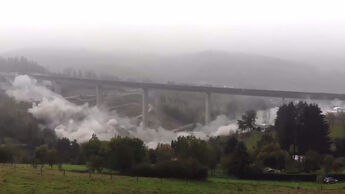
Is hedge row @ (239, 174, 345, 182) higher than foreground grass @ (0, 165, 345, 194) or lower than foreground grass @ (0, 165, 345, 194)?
higher

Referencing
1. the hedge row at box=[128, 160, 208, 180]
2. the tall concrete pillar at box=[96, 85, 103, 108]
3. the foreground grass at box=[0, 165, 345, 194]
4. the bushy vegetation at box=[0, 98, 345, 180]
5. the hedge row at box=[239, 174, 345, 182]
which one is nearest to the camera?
the foreground grass at box=[0, 165, 345, 194]

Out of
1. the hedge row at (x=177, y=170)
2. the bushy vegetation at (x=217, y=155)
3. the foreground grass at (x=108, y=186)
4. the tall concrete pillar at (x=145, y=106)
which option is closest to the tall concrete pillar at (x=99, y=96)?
the tall concrete pillar at (x=145, y=106)

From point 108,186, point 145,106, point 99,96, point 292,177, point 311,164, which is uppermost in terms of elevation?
point 99,96

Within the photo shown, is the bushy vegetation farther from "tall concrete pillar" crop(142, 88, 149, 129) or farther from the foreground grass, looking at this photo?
"tall concrete pillar" crop(142, 88, 149, 129)

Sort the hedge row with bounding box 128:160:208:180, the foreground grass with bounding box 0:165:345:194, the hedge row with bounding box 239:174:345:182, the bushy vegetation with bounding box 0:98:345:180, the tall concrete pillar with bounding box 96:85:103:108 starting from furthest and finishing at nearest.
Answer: the tall concrete pillar with bounding box 96:85:103:108 < the bushy vegetation with bounding box 0:98:345:180 < the hedge row with bounding box 239:174:345:182 < the hedge row with bounding box 128:160:208:180 < the foreground grass with bounding box 0:165:345:194

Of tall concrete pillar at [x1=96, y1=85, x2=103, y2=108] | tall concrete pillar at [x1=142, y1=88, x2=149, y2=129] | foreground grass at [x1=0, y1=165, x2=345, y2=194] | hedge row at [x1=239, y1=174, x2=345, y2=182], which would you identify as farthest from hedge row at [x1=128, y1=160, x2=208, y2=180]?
tall concrete pillar at [x1=96, y1=85, x2=103, y2=108]

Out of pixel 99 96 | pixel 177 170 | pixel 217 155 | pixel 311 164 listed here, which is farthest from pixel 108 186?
pixel 99 96

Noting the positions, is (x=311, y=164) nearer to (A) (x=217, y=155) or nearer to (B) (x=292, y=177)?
(B) (x=292, y=177)

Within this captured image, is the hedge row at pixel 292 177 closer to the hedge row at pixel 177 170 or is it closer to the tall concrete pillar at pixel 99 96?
the hedge row at pixel 177 170
